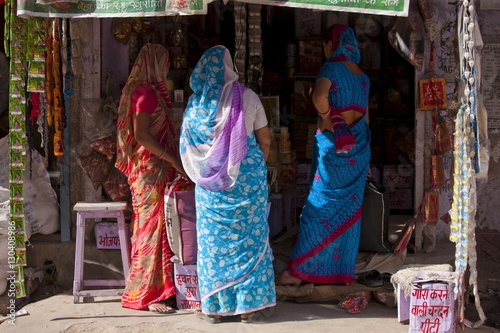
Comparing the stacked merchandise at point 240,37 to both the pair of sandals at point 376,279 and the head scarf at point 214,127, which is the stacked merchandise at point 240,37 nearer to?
the head scarf at point 214,127

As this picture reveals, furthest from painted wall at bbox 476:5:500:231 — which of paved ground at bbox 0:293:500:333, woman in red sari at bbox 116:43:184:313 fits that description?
woman in red sari at bbox 116:43:184:313

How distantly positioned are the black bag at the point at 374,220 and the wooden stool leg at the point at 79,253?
2.38 meters

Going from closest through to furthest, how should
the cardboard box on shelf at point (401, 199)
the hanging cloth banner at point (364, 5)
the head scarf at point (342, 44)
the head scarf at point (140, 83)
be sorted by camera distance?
the hanging cloth banner at point (364, 5), the head scarf at point (140, 83), the head scarf at point (342, 44), the cardboard box on shelf at point (401, 199)

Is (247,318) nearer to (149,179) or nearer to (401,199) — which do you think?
(149,179)

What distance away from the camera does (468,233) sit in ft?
14.6

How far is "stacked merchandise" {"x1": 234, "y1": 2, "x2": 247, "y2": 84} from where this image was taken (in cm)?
583

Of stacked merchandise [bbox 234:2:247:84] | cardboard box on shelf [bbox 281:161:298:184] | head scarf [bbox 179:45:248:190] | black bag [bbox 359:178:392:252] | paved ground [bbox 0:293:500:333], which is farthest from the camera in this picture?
cardboard box on shelf [bbox 281:161:298:184]

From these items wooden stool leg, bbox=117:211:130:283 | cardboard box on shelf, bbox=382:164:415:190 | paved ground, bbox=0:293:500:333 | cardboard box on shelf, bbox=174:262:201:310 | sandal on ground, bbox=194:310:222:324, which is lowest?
paved ground, bbox=0:293:500:333

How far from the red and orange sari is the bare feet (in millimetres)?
44

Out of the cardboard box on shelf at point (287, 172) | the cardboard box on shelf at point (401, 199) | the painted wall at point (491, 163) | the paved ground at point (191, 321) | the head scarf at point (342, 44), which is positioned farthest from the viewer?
the cardboard box on shelf at point (401, 199)

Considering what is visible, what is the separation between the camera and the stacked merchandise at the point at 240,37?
5.83 m

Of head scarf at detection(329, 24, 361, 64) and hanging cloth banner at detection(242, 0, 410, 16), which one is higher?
hanging cloth banner at detection(242, 0, 410, 16)

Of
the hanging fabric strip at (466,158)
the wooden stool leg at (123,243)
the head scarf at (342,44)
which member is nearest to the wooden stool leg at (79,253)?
the wooden stool leg at (123,243)

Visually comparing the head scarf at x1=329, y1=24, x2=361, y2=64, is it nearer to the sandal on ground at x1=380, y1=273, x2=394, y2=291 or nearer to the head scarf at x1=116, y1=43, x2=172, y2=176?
the head scarf at x1=116, y1=43, x2=172, y2=176
